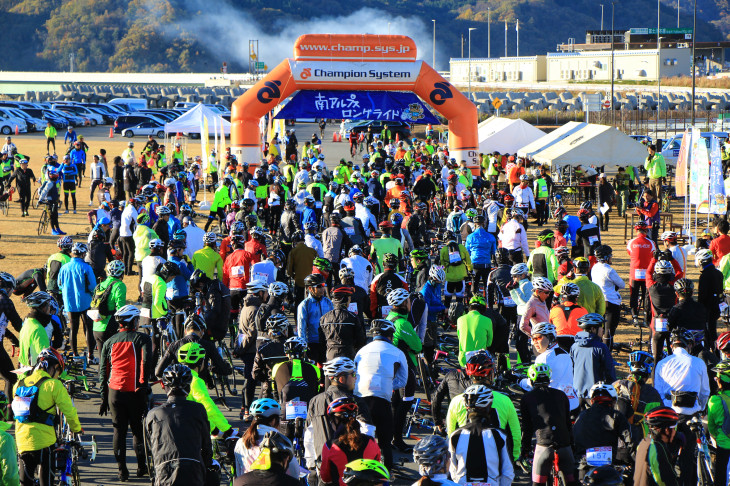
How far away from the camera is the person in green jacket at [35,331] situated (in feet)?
29.6

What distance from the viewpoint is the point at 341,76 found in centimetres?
2527

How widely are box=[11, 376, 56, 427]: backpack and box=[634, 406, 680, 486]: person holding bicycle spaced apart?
450 cm

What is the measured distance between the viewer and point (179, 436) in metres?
6.35

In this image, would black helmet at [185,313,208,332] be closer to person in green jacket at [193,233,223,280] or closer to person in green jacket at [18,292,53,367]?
person in green jacket at [18,292,53,367]

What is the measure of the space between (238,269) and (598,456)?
→ 22.6 feet

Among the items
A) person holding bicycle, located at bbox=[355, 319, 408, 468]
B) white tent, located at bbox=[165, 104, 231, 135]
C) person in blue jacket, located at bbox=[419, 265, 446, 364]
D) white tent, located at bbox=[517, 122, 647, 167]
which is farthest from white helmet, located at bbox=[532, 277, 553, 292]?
white tent, located at bbox=[165, 104, 231, 135]

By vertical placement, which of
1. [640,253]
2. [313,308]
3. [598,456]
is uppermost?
[640,253]

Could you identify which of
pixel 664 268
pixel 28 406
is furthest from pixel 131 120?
pixel 28 406

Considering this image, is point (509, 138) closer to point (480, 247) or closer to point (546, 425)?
point (480, 247)

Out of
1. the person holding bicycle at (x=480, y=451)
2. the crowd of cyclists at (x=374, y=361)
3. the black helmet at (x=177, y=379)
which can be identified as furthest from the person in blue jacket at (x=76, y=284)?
the person holding bicycle at (x=480, y=451)

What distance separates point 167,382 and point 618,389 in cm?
370

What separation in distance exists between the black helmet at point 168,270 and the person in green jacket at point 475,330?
3482mm

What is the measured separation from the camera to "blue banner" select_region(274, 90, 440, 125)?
25.4 m

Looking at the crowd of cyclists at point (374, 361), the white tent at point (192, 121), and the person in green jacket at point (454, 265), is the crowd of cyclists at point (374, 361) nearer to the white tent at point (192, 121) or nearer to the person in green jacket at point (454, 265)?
the person in green jacket at point (454, 265)
